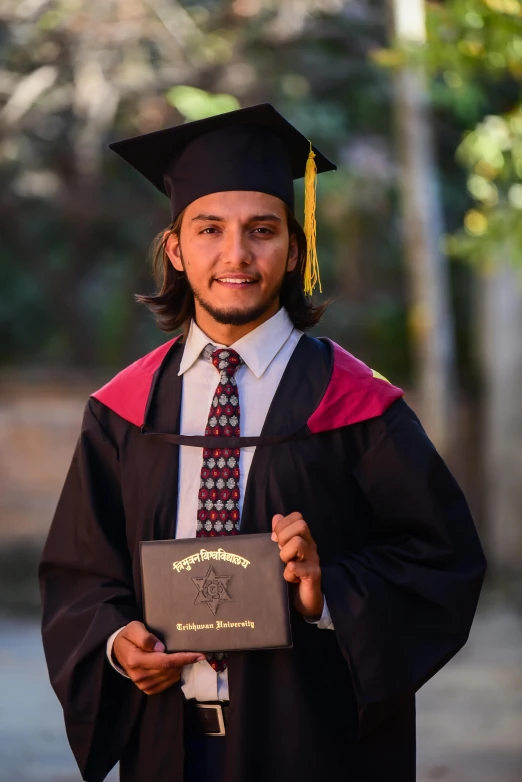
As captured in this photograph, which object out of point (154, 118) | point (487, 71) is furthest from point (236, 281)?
point (154, 118)

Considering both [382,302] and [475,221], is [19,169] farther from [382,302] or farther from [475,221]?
[475,221]

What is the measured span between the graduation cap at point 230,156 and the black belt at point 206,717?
1025 mm

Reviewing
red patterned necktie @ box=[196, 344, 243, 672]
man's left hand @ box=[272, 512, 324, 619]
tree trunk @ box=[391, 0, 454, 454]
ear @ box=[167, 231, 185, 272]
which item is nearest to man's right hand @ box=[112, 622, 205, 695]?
red patterned necktie @ box=[196, 344, 243, 672]

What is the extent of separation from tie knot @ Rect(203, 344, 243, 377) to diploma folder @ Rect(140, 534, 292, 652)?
1.53 feet

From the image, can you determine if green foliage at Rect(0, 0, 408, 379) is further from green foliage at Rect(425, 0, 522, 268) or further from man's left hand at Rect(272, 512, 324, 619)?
man's left hand at Rect(272, 512, 324, 619)

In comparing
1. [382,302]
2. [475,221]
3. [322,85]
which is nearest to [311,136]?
[322,85]

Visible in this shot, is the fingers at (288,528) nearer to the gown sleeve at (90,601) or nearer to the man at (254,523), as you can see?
the man at (254,523)

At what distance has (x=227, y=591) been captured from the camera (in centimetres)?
257

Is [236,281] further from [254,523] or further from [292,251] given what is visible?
[254,523]

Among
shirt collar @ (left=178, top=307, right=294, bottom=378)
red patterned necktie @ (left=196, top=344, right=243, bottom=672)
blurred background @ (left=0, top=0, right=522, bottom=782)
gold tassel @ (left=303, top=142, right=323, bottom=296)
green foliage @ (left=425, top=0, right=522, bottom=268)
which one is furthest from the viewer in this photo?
blurred background @ (left=0, top=0, right=522, bottom=782)

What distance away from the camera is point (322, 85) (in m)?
11.0

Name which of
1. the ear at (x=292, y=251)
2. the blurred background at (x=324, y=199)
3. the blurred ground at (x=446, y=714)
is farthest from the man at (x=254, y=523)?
the blurred background at (x=324, y=199)

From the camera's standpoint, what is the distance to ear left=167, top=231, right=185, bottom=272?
299 centimetres

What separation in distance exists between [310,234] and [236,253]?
34 cm
